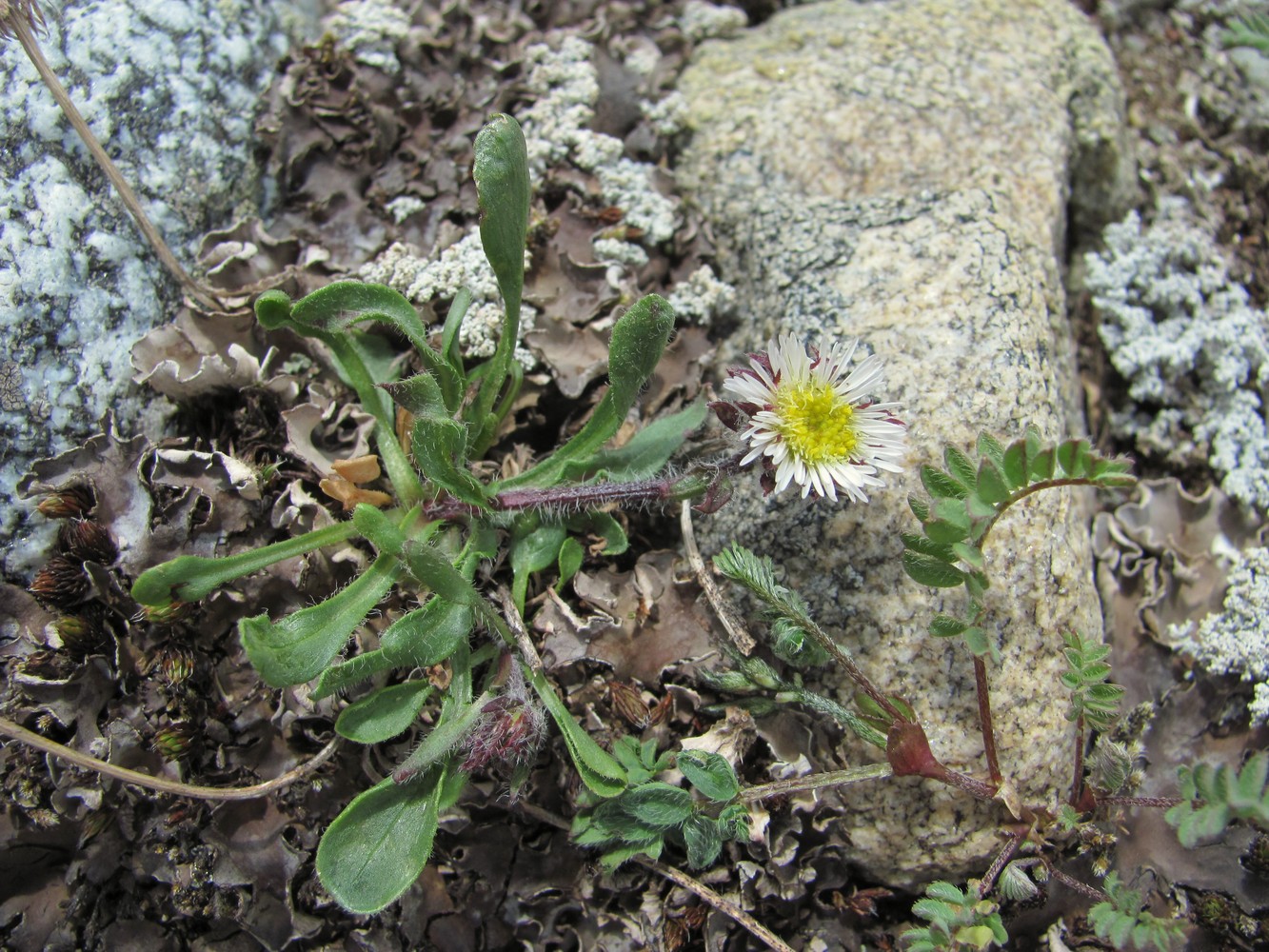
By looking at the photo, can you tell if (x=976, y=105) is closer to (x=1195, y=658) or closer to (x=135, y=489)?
(x=1195, y=658)

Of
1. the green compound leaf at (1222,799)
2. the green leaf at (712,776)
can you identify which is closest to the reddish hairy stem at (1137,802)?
the green compound leaf at (1222,799)

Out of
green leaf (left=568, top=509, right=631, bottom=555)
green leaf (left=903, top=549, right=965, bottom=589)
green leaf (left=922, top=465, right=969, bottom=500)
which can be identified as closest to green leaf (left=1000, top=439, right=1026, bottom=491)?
green leaf (left=922, top=465, right=969, bottom=500)

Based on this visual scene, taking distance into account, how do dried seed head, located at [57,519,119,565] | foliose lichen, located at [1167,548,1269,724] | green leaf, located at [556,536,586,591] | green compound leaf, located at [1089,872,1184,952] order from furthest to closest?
1. foliose lichen, located at [1167,548,1269,724]
2. green leaf, located at [556,536,586,591]
3. dried seed head, located at [57,519,119,565]
4. green compound leaf, located at [1089,872,1184,952]

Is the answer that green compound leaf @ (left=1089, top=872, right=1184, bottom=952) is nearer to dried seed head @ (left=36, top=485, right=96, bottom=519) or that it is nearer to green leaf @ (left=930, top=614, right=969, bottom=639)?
green leaf @ (left=930, top=614, right=969, bottom=639)

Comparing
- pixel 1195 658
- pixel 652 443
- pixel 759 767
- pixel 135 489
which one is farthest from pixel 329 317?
pixel 1195 658

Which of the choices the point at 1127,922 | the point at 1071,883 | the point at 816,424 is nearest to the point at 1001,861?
the point at 1071,883

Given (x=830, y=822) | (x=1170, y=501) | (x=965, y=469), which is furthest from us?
(x=1170, y=501)
